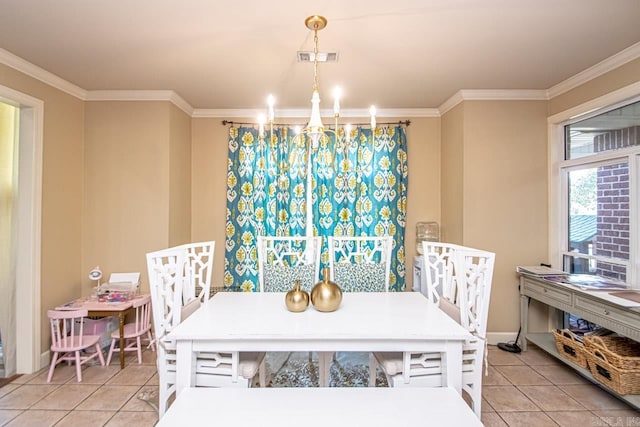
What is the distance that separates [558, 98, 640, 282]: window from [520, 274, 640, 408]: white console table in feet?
1.63

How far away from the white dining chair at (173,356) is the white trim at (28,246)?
5.32ft

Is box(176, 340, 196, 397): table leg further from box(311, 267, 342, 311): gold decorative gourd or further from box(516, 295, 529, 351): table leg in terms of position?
box(516, 295, 529, 351): table leg

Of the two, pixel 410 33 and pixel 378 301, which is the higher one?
pixel 410 33

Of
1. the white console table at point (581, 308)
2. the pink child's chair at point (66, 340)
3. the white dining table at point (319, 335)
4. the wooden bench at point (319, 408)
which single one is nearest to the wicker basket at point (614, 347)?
the white console table at point (581, 308)

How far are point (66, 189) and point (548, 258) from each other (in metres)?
4.77

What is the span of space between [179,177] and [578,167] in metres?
4.00

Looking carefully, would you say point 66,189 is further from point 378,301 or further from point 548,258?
point 548,258

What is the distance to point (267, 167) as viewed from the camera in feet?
12.6

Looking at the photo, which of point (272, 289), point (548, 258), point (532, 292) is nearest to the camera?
point (272, 289)

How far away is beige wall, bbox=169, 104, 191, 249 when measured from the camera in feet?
11.2

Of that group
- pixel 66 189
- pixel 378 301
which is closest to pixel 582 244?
pixel 378 301

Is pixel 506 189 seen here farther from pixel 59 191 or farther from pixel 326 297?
pixel 59 191

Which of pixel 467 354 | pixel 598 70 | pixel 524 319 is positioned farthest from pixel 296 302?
pixel 598 70

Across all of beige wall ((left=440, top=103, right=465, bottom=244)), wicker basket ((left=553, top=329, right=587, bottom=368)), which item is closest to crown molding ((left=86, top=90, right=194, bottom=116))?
beige wall ((left=440, top=103, right=465, bottom=244))
